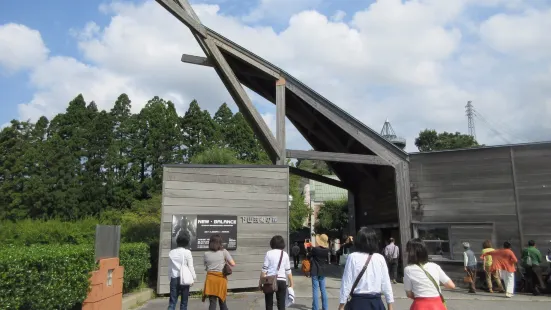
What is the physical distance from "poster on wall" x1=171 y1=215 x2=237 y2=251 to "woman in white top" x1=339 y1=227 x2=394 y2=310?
24.1 feet

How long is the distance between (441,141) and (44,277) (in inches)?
2372

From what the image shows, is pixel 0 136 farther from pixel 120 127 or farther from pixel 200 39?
pixel 200 39

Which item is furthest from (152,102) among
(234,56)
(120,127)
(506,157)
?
(506,157)

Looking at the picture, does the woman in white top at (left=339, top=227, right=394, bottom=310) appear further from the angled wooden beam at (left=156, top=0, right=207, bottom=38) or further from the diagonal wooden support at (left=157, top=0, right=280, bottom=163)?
the angled wooden beam at (left=156, top=0, right=207, bottom=38)

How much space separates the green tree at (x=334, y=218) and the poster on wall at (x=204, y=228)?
2337 cm

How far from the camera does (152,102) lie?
47344 mm

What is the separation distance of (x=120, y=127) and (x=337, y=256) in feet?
101

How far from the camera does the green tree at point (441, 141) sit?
5806 cm

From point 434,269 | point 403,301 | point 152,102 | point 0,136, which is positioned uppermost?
point 152,102

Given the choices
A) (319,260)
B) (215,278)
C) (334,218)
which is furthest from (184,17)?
(334,218)

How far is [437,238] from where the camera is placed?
43.7 feet

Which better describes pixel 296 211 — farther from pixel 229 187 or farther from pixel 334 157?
pixel 229 187

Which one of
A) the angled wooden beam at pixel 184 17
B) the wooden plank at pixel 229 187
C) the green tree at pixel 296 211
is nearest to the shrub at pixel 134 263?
the wooden plank at pixel 229 187

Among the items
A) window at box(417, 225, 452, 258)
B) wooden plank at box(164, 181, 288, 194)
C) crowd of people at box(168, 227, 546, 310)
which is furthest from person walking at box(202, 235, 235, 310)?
window at box(417, 225, 452, 258)
